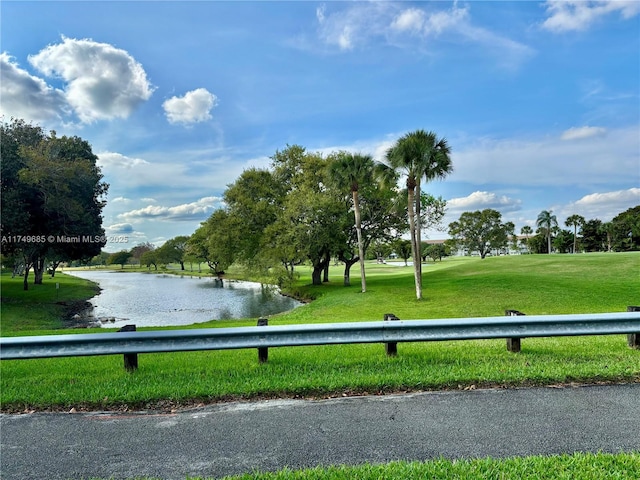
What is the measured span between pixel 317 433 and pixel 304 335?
5.41ft

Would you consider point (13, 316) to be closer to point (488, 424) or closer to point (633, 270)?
point (488, 424)

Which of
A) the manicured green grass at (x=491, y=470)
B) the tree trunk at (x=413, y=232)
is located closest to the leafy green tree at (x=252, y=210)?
the tree trunk at (x=413, y=232)

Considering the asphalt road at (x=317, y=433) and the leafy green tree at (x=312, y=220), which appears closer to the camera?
the asphalt road at (x=317, y=433)

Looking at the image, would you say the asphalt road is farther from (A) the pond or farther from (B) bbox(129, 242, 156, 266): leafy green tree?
(B) bbox(129, 242, 156, 266): leafy green tree

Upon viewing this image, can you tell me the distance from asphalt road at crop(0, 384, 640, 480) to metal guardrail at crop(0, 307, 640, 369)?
0.92 meters

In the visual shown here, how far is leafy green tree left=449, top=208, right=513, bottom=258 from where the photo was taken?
73.6 meters

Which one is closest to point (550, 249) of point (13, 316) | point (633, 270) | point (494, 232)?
point (494, 232)

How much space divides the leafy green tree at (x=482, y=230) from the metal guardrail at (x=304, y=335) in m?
73.9

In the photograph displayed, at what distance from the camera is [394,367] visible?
193 inches

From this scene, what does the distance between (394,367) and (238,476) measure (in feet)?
8.78

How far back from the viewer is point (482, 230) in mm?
74875

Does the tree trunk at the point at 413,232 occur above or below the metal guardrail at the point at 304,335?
above

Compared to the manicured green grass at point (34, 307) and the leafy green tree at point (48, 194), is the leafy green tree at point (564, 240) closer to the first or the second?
the leafy green tree at point (48, 194)

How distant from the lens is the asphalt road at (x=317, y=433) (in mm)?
2955
